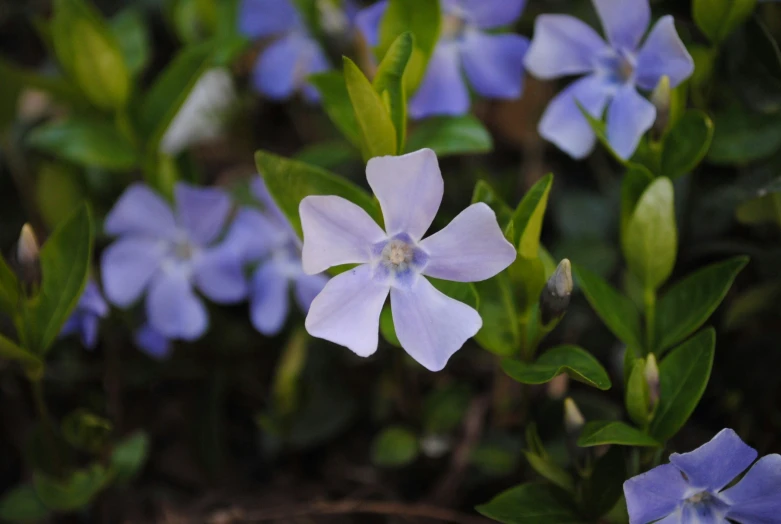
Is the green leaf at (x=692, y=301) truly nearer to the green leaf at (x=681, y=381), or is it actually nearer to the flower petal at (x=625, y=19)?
the green leaf at (x=681, y=381)

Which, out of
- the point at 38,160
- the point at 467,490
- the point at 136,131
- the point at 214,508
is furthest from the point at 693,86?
the point at 38,160

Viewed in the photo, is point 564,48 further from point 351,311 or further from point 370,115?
point 351,311

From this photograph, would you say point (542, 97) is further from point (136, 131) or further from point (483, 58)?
point (136, 131)

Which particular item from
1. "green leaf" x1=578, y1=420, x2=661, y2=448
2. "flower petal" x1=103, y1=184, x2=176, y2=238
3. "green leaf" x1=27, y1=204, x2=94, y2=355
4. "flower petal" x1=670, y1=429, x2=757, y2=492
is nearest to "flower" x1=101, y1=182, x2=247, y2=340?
"flower petal" x1=103, y1=184, x2=176, y2=238

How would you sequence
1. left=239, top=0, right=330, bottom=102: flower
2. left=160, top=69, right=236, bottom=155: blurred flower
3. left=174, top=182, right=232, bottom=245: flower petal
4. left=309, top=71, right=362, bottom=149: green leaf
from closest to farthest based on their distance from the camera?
1. left=309, top=71, right=362, bottom=149: green leaf
2. left=174, top=182, right=232, bottom=245: flower petal
3. left=239, top=0, right=330, bottom=102: flower
4. left=160, top=69, right=236, bottom=155: blurred flower

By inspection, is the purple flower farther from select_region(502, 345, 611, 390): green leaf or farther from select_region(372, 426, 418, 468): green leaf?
select_region(502, 345, 611, 390): green leaf
